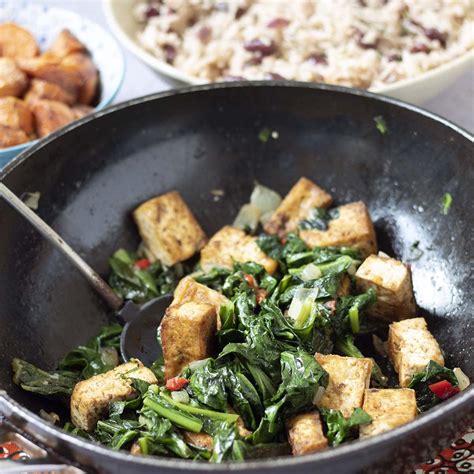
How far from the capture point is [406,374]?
2367 millimetres

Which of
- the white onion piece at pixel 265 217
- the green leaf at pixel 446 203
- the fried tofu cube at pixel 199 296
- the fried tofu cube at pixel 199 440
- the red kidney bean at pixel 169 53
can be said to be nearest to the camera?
Answer: the fried tofu cube at pixel 199 440

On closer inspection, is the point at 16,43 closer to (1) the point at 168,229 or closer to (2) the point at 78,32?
(2) the point at 78,32

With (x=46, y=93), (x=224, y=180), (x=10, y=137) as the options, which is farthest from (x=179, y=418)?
(x=46, y=93)

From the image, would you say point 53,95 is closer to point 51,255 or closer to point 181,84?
point 181,84

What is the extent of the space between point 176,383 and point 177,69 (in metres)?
1.84

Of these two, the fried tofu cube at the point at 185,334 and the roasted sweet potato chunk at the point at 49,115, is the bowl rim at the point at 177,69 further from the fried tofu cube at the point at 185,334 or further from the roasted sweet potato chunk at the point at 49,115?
the fried tofu cube at the point at 185,334

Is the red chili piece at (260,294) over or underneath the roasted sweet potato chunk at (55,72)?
underneath

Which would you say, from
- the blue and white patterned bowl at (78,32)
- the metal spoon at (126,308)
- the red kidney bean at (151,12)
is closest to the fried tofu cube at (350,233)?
the metal spoon at (126,308)

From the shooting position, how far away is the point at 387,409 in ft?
6.85

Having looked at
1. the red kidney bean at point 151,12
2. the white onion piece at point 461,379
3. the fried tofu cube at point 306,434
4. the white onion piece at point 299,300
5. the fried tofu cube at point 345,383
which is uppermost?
the red kidney bean at point 151,12

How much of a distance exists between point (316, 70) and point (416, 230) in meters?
1.07

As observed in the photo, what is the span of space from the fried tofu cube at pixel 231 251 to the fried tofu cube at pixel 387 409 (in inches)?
30.2

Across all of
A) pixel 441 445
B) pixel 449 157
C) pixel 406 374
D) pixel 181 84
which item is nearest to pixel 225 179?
pixel 181 84

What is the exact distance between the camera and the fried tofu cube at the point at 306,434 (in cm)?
199
